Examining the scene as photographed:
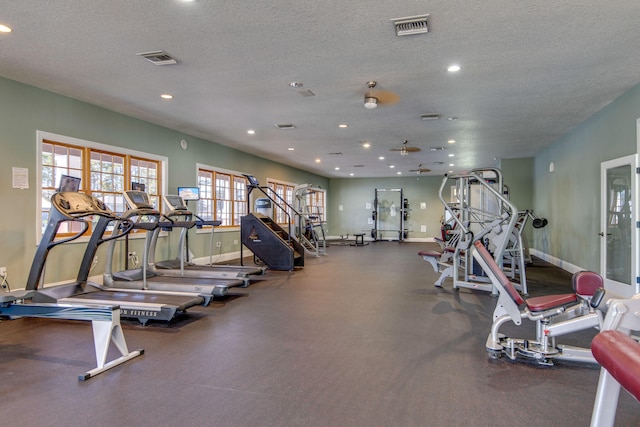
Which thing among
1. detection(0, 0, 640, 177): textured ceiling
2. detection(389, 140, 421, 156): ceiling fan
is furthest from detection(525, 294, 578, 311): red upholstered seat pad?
detection(389, 140, 421, 156): ceiling fan

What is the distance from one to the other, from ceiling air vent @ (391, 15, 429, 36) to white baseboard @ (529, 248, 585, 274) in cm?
558

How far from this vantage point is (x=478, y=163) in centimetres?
1148

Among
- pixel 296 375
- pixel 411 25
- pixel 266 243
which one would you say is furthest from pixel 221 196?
pixel 296 375

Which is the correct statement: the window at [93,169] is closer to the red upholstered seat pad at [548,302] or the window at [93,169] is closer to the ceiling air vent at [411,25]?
the ceiling air vent at [411,25]

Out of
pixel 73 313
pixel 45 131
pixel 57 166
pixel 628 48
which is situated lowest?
pixel 73 313

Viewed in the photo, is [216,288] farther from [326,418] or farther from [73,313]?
[326,418]

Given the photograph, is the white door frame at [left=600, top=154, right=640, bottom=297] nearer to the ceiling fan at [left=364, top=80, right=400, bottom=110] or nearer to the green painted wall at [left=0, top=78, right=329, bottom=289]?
the ceiling fan at [left=364, top=80, right=400, bottom=110]

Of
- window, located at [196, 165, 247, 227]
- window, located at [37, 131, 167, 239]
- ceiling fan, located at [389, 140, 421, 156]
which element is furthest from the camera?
window, located at [196, 165, 247, 227]

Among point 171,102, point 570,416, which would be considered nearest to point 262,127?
point 171,102

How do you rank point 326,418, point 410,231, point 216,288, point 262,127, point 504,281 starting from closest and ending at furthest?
point 326,418 → point 504,281 → point 216,288 → point 262,127 → point 410,231

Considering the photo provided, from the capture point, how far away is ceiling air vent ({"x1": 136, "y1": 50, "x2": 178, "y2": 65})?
12.2 feet

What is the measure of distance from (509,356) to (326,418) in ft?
5.38

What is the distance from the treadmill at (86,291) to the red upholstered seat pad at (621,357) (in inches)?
135

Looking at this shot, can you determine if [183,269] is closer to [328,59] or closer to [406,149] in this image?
[328,59]
